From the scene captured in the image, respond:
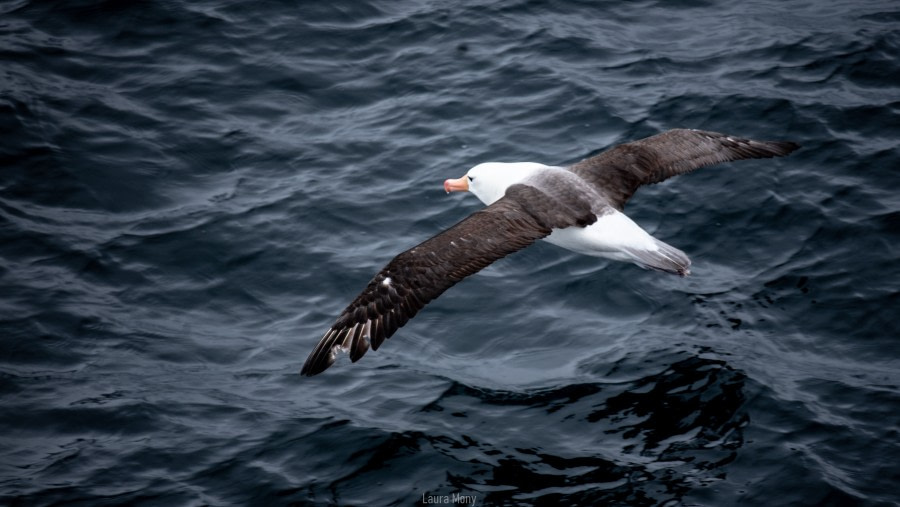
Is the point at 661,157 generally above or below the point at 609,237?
above

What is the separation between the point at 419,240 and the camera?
1023 centimetres

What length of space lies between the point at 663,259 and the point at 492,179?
2.21 meters

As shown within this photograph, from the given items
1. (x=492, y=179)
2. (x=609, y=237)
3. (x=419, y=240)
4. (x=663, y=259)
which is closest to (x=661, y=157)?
(x=609, y=237)

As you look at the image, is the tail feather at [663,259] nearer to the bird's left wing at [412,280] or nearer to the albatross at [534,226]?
the albatross at [534,226]

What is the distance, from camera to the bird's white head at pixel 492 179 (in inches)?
383

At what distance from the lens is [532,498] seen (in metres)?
7.02

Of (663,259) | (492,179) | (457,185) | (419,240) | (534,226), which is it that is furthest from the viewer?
(419,240)

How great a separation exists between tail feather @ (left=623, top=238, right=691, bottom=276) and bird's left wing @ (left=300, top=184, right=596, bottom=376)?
920mm

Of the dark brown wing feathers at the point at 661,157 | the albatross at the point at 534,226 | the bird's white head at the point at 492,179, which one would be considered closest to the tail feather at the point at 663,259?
the albatross at the point at 534,226

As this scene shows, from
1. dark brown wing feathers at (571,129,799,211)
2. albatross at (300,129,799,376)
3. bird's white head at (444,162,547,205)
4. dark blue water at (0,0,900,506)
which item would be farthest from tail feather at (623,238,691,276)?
bird's white head at (444,162,547,205)

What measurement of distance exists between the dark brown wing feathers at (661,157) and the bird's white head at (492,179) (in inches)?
20.4

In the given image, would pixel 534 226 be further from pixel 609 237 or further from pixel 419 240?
pixel 419 240

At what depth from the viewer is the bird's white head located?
972 cm

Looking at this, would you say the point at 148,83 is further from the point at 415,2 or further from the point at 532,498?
the point at 532,498
